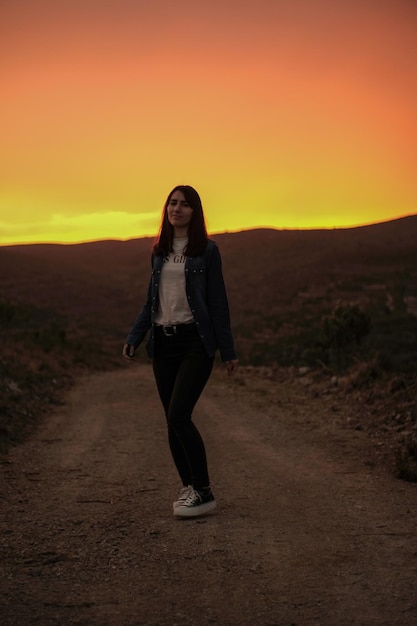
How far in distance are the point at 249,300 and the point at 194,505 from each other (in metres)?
44.2

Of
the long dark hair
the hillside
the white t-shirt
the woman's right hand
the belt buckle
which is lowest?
the hillside

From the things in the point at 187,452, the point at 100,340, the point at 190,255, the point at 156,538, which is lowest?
the point at 100,340

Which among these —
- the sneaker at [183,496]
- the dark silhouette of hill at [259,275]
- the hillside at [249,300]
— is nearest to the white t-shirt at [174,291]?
the sneaker at [183,496]

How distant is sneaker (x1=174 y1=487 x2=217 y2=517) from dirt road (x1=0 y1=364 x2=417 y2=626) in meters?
0.07

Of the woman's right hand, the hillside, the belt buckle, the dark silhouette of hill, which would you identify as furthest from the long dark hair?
the dark silhouette of hill

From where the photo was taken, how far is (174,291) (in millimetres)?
5184

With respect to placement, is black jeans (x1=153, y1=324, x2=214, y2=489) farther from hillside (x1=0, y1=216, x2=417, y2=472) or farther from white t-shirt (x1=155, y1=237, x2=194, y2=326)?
hillside (x1=0, y1=216, x2=417, y2=472)

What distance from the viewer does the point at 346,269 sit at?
56938mm

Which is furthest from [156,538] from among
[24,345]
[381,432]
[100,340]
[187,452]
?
[100,340]

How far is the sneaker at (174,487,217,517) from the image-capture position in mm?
5137

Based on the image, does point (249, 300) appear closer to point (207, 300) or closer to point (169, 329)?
point (207, 300)

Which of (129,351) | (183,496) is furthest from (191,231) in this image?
(183,496)

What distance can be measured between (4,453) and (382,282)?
38289 mm

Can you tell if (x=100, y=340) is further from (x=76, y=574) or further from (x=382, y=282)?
(x=76, y=574)
